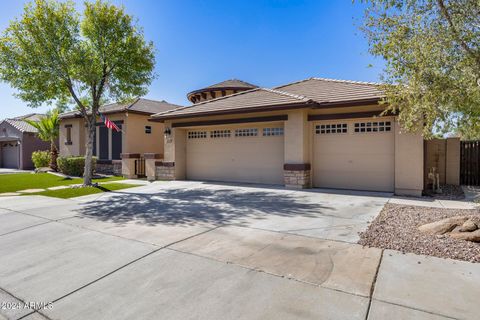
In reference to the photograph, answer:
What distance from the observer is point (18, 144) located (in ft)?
86.1

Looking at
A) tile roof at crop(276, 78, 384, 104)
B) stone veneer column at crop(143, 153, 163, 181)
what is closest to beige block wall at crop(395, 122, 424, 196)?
tile roof at crop(276, 78, 384, 104)

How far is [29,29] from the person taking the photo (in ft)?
35.3

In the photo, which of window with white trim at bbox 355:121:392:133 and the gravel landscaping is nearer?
the gravel landscaping

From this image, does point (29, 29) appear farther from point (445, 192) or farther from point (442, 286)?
point (445, 192)

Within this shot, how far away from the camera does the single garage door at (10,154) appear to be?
26.8 m

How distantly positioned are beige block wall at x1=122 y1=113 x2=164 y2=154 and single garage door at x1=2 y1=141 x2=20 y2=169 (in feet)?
53.0

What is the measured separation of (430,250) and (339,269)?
5.53 ft

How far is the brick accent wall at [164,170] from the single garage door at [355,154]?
24.1ft

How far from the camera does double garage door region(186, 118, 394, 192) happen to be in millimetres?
10461

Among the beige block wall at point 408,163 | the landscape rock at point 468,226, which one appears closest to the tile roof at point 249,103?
the beige block wall at point 408,163

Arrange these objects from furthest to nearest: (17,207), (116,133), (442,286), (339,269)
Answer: (116,133) → (17,207) → (339,269) → (442,286)

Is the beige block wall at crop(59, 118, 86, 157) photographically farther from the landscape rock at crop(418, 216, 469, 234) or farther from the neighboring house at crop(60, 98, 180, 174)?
the landscape rock at crop(418, 216, 469, 234)

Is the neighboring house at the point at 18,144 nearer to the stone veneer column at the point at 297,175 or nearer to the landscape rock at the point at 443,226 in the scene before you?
the stone veneer column at the point at 297,175

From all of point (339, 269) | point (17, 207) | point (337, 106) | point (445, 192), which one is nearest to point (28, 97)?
point (17, 207)
